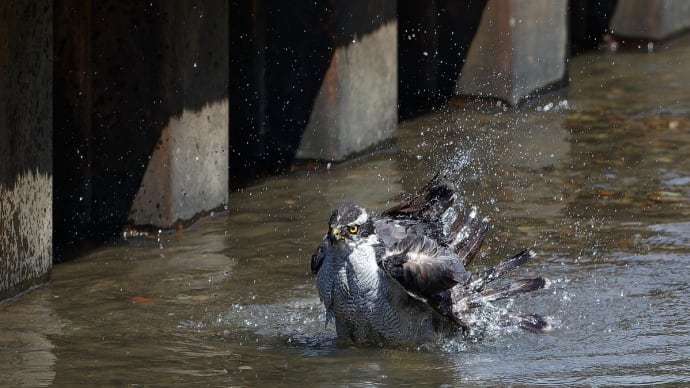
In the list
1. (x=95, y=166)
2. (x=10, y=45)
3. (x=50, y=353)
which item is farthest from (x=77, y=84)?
(x=50, y=353)

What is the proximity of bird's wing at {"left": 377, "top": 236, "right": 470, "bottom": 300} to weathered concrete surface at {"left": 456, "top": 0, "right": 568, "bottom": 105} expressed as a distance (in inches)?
230

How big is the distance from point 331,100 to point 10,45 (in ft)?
11.0

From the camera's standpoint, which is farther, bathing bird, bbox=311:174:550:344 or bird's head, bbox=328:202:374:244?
bathing bird, bbox=311:174:550:344

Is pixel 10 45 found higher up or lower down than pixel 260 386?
higher up

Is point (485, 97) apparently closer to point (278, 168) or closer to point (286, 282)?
point (278, 168)

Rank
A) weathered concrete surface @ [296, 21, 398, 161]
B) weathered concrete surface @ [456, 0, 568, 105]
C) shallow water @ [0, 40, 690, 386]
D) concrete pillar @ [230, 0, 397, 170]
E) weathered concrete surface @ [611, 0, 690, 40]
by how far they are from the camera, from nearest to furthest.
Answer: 1. shallow water @ [0, 40, 690, 386]
2. concrete pillar @ [230, 0, 397, 170]
3. weathered concrete surface @ [296, 21, 398, 161]
4. weathered concrete surface @ [456, 0, 568, 105]
5. weathered concrete surface @ [611, 0, 690, 40]

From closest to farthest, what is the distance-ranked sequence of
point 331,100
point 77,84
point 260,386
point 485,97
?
point 260,386 < point 77,84 < point 331,100 < point 485,97

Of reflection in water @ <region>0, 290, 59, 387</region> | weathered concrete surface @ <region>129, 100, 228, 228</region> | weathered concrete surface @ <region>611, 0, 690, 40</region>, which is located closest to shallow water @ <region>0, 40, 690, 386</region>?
reflection in water @ <region>0, 290, 59, 387</region>

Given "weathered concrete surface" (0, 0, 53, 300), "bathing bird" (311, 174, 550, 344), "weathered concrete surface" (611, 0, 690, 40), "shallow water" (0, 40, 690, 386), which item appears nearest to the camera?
"shallow water" (0, 40, 690, 386)

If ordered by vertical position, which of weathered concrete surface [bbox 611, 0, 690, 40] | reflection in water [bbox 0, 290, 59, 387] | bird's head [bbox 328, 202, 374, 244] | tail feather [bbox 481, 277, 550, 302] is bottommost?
reflection in water [bbox 0, 290, 59, 387]

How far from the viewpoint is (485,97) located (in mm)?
11641

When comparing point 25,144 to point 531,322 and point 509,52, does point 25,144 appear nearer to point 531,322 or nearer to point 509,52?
point 531,322

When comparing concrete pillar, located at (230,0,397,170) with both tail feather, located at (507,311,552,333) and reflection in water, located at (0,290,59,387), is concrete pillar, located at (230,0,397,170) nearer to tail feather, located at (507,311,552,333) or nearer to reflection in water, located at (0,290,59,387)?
reflection in water, located at (0,290,59,387)

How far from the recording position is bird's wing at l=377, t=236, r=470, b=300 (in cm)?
579
